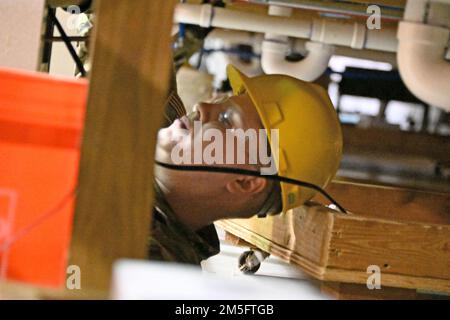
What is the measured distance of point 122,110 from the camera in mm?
1027

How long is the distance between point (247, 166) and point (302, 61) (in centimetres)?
204

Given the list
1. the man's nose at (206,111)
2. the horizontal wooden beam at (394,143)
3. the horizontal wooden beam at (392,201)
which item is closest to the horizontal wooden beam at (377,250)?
the man's nose at (206,111)

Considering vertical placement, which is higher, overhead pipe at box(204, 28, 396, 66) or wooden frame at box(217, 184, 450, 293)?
overhead pipe at box(204, 28, 396, 66)

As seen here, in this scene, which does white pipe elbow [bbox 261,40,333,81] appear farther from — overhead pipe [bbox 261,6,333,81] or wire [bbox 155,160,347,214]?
wire [bbox 155,160,347,214]

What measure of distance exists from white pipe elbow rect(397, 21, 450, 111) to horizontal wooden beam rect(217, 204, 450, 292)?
3.33ft

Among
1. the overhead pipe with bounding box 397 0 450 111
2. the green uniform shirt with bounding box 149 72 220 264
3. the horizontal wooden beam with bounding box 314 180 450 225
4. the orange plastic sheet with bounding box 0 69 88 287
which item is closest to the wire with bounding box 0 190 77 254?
the orange plastic sheet with bounding box 0 69 88 287

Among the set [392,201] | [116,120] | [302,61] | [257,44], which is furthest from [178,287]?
[257,44]

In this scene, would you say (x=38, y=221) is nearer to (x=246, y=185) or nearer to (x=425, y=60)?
(x=246, y=185)

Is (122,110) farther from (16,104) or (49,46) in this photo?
(49,46)

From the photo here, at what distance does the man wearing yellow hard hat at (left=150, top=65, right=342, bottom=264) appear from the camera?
2.15 meters

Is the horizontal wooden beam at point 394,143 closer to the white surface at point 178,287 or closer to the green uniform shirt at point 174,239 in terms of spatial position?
the green uniform shirt at point 174,239

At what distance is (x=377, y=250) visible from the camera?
202cm

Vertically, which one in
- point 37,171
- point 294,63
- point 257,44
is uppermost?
point 257,44

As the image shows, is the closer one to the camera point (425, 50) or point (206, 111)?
point (206, 111)
